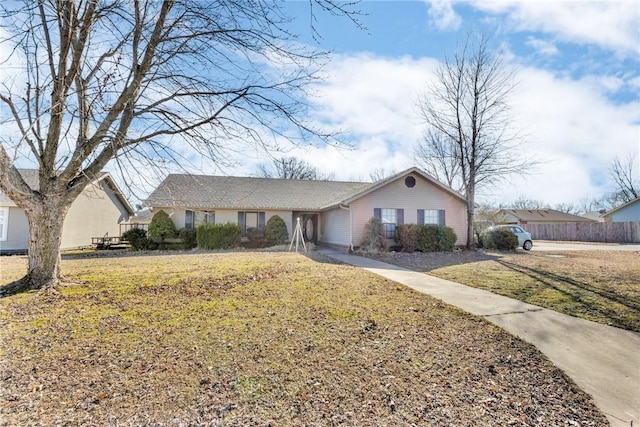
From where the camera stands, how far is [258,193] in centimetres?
2136

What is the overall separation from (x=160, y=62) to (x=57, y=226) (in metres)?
3.75

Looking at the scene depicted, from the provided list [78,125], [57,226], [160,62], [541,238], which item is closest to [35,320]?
[57,226]

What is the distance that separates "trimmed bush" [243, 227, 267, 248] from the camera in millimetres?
18562

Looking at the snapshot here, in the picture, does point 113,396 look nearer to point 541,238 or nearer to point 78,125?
point 78,125

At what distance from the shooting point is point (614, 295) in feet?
21.1

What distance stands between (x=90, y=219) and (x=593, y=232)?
4131cm

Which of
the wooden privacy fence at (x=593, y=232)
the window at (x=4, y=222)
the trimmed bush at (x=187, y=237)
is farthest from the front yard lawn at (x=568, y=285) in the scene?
the wooden privacy fence at (x=593, y=232)

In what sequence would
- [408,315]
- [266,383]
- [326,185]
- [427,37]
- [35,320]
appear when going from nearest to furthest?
[266,383] → [35,320] → [408,315] → [427,37] → [326,185]

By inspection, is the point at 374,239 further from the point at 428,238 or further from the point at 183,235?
the point at 183,235

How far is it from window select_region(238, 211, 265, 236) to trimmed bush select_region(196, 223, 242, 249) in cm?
181

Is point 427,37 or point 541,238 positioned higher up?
point 427,37

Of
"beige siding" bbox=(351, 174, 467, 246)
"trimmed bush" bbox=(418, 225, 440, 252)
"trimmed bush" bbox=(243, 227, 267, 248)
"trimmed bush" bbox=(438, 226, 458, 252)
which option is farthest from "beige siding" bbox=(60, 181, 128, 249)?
"trimmed bush" bbox=(438, 226, 458, 252)

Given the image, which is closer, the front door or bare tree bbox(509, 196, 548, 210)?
the front door

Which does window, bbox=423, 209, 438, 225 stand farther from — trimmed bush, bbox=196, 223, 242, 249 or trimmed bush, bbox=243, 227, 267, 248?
trimmed bush, bbox=196, 223, 242, 249
